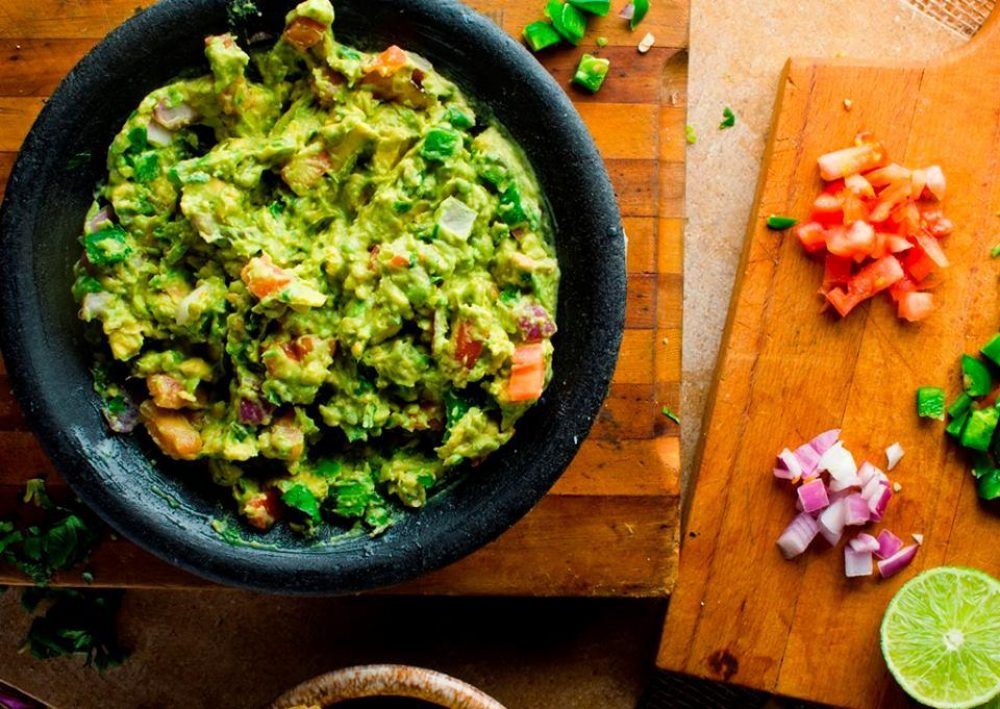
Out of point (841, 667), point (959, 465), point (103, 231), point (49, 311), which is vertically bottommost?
point (841, 667)

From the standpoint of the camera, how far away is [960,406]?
2312mm

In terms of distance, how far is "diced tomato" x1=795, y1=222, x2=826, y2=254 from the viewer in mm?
2283

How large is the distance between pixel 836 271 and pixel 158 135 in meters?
1.39

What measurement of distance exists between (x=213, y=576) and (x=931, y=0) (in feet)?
6.42

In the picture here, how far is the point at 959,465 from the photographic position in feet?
7.73

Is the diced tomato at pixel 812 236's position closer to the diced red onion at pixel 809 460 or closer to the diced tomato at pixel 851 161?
the diced tomato at pixel 851 161

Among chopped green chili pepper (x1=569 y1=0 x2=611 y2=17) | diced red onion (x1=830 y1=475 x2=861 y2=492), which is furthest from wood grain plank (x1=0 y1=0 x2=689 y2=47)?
diced red onion (x1=830 y1=475 x2=861 y2=492)

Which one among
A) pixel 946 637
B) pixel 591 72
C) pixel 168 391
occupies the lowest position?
pixel 946 637

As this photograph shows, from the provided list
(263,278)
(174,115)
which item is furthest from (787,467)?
(174,115)

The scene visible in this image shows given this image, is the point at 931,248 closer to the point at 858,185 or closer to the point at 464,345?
the point at 858,185

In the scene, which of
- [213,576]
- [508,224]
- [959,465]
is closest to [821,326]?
[959,465]

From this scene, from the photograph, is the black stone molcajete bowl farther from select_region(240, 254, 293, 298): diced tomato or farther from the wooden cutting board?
the wooden cutting board

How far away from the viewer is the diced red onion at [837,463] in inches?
91.0

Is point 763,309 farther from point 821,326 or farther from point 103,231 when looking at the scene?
point 103,231
